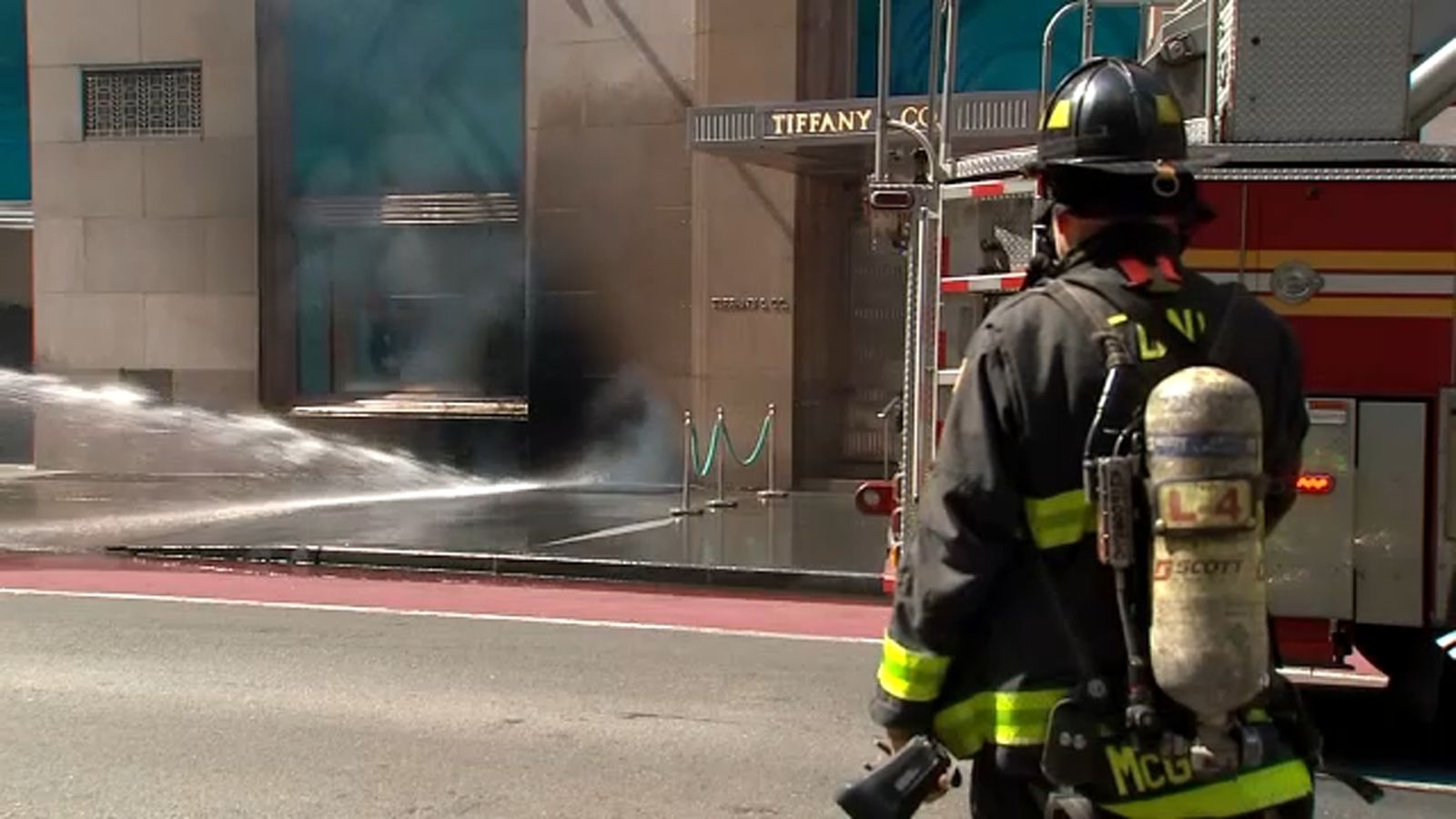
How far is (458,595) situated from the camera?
10.4 metres

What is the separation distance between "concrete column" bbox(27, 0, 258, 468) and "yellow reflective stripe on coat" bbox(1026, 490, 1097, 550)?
52.6 ft

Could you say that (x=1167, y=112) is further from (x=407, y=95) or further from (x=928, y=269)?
(x=407, y=95)

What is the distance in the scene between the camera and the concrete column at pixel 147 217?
17.2 metres

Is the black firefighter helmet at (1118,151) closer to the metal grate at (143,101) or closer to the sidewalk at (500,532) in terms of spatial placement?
the sidewalk at (500,532)

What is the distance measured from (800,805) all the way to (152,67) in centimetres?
1492

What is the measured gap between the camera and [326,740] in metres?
6.20

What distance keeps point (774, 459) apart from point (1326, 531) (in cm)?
984

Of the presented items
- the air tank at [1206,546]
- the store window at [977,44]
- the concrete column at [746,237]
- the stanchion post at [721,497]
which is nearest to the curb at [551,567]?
the stanchion post at [721,497]

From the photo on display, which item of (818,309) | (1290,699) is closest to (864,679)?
(1290,699)

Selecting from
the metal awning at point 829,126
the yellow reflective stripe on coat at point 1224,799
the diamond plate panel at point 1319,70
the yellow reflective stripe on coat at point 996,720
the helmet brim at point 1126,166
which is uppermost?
the metal awning at point 829,126

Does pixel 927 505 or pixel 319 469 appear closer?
pixel 927 505

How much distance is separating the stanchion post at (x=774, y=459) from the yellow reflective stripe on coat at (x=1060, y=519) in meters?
12.1

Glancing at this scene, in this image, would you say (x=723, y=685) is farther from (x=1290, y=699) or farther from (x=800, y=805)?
(x=1290, y=699)

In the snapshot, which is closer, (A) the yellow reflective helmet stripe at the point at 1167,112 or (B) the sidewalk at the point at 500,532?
(A) the yellow reflective helmet stripe at the point at 1167,112
